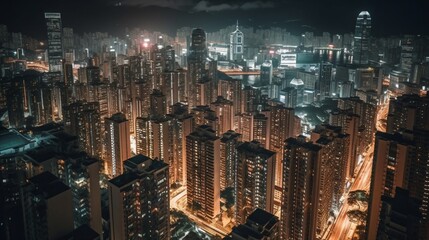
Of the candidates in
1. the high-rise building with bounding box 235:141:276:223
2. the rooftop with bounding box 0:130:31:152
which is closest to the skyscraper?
the high-rise building with bounding box 235:141:276:223

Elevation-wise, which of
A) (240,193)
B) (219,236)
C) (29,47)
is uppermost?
(29,47)

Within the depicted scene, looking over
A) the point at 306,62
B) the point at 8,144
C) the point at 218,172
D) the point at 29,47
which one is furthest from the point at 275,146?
the point at 29,47

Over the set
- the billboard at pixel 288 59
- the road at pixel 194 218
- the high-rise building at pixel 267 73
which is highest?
the billboard at pixel 288 59

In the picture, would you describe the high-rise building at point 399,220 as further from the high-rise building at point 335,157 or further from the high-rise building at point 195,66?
the high-rise building at point 195,66

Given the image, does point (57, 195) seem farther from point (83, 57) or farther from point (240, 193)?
point (83, 57)

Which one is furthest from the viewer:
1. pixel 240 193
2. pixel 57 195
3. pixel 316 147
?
pixel 240 193

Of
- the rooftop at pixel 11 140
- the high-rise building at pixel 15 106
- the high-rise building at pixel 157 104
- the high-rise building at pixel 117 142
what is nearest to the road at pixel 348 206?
the high-rise building at pixel 117 142

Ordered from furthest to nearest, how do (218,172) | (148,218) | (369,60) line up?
1. (369,60)
2. (218,172)
3. (148,218)
